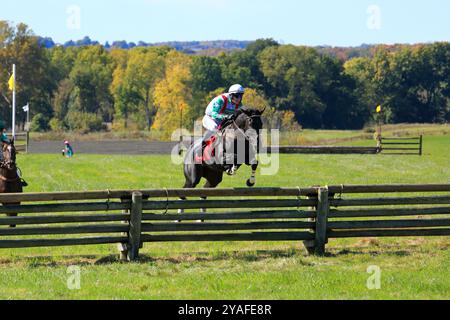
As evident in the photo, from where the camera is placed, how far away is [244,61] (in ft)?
403

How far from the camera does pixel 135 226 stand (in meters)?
14.2

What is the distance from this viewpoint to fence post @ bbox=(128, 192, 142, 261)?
1413 cm

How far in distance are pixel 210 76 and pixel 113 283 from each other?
4039 inches

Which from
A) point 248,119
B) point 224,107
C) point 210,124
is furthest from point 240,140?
point 210,124

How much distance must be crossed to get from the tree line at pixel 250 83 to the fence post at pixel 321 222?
87.8 m

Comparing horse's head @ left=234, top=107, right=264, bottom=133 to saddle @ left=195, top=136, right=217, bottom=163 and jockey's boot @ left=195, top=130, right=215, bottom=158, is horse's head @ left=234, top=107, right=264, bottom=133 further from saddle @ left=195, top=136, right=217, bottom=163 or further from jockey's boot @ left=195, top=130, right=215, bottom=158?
jockey's boot @ left=195, top=130, right=215, bottom=158

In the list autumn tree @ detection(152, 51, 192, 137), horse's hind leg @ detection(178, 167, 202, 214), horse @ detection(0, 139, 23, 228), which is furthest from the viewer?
autumn tree @ detection(152, 51, 192, 137)

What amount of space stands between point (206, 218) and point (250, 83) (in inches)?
3881

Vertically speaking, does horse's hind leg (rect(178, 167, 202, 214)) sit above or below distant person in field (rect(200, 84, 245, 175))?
below

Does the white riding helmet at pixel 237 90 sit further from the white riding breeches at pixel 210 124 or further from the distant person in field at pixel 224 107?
A: the white riding breeches at pixel 210 124

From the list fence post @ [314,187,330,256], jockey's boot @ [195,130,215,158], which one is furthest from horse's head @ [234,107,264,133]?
Result: jockey's boot @ [195,130,215,158]

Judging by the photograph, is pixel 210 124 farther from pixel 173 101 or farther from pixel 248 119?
pixel 173 101

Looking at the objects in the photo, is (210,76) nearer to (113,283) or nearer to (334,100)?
(334,100)

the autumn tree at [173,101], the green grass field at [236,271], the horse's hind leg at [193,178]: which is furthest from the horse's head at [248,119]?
the autumn tree at [173,101]
